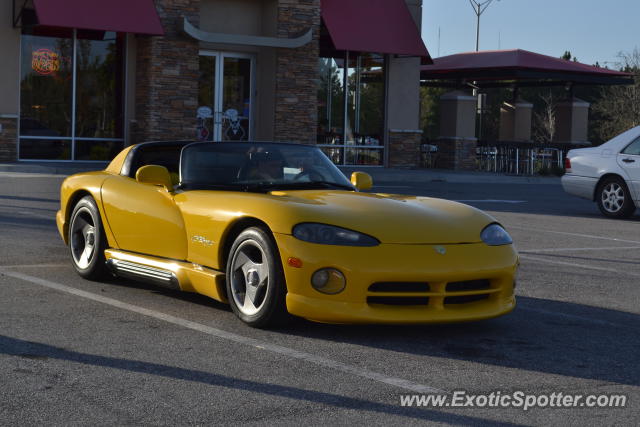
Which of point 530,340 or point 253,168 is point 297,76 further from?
point 530,340

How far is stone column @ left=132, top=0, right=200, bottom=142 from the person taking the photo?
24.1m

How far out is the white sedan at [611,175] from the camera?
611 inches

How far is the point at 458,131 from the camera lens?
29.9m

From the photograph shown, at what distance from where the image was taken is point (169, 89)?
24.4 metres

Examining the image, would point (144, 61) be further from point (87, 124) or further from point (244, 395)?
point (244, 395)

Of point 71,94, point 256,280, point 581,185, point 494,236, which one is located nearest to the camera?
point 256,280

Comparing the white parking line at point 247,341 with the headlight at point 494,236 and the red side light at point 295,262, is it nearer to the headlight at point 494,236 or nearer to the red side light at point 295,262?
the red side light at point 295,262

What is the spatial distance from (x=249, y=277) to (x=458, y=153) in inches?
955

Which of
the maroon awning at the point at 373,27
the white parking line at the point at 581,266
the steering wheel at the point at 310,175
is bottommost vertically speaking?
the white parking line at the point at 581,266

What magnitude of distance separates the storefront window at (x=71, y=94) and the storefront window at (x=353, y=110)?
19.6ft

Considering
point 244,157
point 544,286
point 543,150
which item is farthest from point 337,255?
point 543,150

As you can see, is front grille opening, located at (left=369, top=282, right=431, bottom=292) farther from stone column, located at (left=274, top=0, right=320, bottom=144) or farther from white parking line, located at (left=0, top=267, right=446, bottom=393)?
stone column, located at (left=274, top=0, right=320, bottom=144)

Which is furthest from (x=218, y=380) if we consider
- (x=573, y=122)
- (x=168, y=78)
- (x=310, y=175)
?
(x=573, y=122)

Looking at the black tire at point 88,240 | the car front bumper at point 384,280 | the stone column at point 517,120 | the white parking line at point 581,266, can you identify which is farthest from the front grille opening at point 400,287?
the stone column at point 517,120
